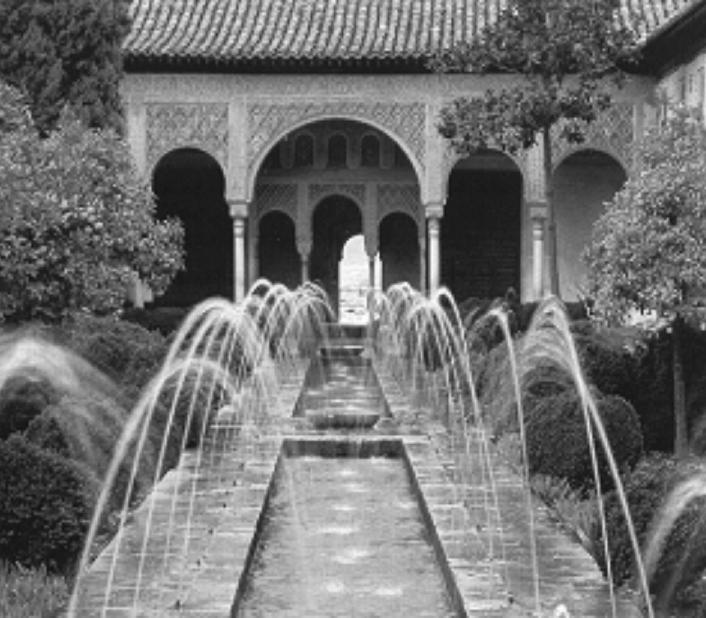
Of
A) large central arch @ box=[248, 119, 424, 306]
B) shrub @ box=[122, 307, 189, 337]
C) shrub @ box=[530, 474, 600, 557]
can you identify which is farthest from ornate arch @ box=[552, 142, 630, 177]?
shrub @ box=[530, 474, 600, 557]

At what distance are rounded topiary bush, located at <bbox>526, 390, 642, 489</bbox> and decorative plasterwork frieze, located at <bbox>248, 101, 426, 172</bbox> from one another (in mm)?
13837

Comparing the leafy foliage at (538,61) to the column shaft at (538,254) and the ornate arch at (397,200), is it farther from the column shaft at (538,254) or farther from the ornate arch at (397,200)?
the ornate arch at (397,200)

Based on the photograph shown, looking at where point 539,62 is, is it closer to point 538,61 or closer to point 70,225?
point 538,61

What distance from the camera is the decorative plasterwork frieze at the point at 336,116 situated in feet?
78.1

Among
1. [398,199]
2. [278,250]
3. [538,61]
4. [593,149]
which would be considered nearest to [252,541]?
[538,61]

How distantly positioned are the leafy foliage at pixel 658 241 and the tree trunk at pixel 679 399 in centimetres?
35

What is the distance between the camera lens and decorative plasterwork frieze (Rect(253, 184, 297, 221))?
2677 cm

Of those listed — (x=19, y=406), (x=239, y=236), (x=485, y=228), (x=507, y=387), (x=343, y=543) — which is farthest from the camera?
(x=485, y=228)

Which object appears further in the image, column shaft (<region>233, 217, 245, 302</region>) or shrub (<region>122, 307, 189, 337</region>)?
column shaft (<region>233, 217, 245, 302</region>)


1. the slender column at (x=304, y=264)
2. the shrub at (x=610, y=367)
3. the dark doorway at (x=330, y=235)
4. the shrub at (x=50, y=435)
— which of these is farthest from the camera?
the dark doorway at (x=330, y=235)

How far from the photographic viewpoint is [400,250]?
2933 centimetres

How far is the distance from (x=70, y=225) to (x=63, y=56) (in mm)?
7937

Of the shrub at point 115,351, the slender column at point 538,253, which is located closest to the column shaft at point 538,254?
the slender column at point 538,253

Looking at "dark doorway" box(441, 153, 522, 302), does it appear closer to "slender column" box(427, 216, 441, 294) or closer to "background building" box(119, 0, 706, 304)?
"background building" box(119, 0, 706, 304)
